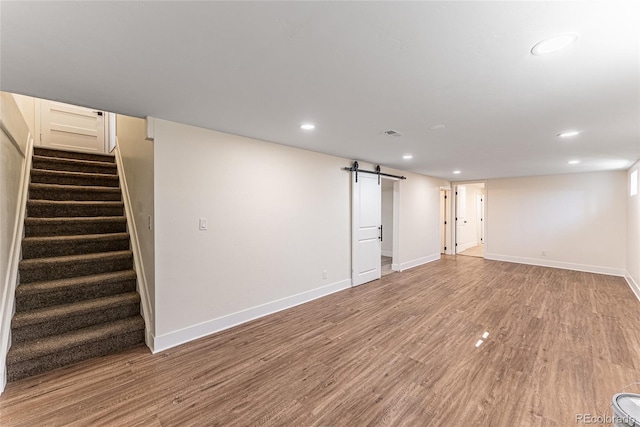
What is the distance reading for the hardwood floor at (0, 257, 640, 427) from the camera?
5.98ft

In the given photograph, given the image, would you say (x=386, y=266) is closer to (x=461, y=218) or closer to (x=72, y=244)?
(x=461, y=218)

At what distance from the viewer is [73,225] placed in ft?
10.5

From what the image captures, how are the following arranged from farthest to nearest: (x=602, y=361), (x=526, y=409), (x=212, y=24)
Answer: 1. (x=602, y=361)
2. (x=526, y=409)
3. (x=212, y=24)

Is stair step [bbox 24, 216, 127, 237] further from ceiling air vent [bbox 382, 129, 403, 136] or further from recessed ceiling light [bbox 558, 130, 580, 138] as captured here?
recessed ceiling light [bbox 558, 130, 580, 138]

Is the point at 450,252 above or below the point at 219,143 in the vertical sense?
below

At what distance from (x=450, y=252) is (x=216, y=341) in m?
7.53

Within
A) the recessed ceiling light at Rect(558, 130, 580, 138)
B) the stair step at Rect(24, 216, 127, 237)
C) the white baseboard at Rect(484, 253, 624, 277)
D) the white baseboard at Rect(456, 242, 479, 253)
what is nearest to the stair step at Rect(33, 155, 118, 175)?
the stair step at Rect(24, 216, 127, 237)

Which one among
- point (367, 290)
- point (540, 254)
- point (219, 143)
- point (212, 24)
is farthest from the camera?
point (540, 254)

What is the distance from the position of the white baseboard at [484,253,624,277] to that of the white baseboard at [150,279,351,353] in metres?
5.56

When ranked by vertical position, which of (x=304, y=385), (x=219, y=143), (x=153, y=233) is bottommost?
(x=304, y=385)

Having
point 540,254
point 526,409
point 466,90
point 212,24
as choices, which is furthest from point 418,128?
point 540,254

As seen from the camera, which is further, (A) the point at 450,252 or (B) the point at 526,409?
(A) the point at 450,252

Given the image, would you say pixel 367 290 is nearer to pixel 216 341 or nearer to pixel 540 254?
pixel 216 341

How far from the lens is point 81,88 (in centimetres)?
193
